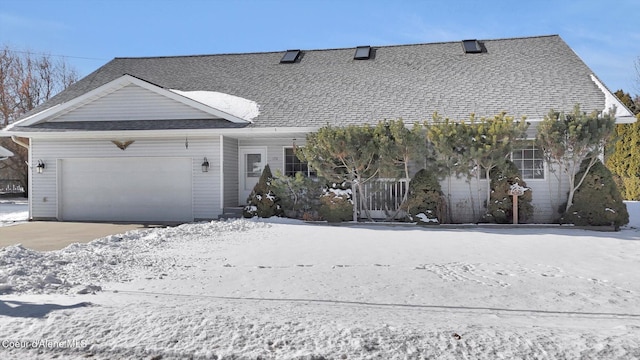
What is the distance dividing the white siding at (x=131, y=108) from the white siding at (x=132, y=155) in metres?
0.71

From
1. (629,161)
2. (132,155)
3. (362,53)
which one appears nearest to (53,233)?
(132,155)

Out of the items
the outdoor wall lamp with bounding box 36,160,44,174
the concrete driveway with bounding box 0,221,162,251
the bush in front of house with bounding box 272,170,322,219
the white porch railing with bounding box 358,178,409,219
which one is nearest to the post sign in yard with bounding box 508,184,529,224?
the white porch railing with bounding box 358,178,409,219

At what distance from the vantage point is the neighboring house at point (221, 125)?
12.5m

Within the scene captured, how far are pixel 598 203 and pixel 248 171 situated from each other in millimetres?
9616

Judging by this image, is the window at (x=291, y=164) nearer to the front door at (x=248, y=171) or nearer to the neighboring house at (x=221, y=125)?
the neighboring house at (x=221, y=125)

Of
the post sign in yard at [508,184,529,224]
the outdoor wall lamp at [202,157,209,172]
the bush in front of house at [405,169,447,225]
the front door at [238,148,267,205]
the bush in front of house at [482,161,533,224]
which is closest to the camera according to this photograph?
the post sign in yard at [508,184,529,224]

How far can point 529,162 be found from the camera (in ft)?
40.5

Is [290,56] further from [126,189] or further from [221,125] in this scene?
[126,189]

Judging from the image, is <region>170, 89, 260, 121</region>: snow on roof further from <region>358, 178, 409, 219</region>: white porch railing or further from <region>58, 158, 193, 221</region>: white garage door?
<region>358, 178, 409, 219</region>: white porch railing

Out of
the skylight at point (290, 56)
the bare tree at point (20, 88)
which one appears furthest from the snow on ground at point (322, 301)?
the bare tree at point (20, 88)

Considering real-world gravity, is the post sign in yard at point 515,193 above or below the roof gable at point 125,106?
below

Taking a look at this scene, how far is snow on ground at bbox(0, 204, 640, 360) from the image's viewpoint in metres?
3.38

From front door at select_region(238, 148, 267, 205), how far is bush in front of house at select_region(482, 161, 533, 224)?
690cm

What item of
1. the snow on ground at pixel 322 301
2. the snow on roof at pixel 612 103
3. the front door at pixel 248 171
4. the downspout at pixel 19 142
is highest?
the snow on roof at pixel 612 103
